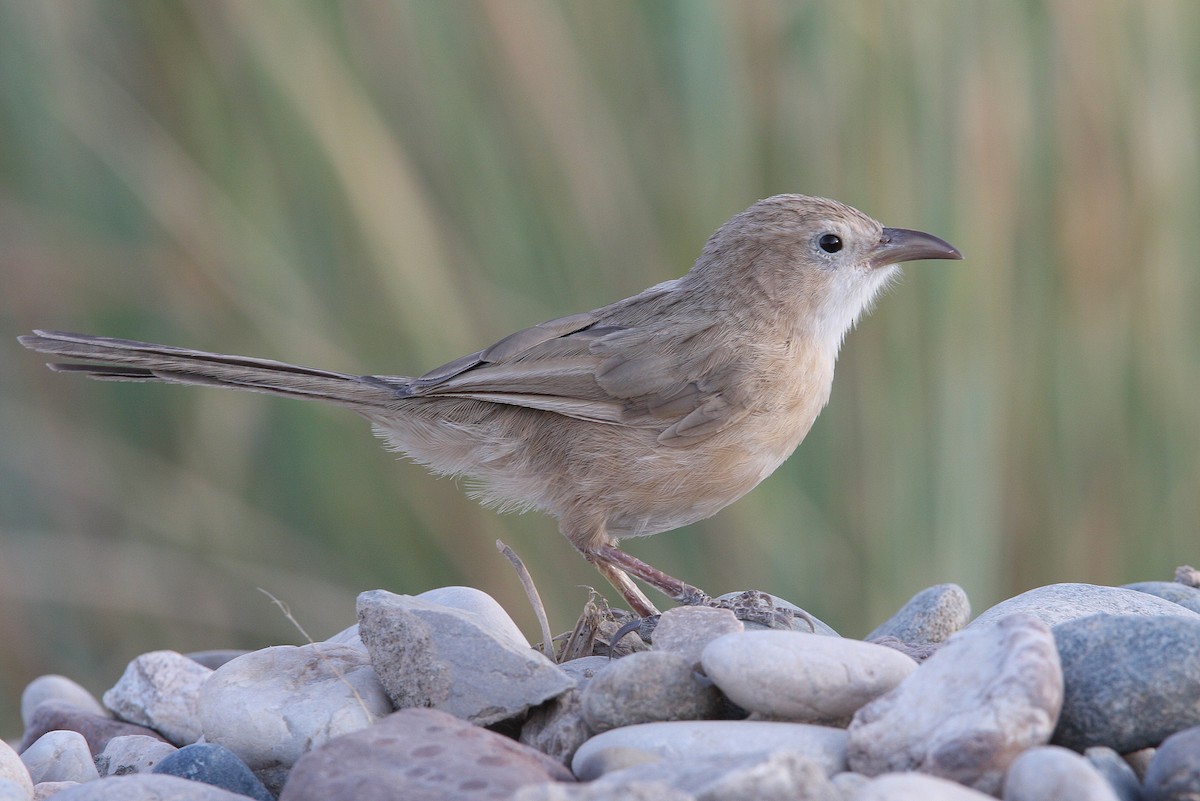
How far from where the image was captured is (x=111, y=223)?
5.02m

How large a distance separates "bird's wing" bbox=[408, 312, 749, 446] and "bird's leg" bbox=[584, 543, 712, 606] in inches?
13.8

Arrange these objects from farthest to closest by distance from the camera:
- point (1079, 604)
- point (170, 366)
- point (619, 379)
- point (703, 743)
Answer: point (619, 379), point (170, 366), point (1079, 604), point (703, 743)

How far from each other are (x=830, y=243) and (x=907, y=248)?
229mm

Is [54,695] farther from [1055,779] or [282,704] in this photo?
[1055,779]

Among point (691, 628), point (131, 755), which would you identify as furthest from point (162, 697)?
point (691, 628)

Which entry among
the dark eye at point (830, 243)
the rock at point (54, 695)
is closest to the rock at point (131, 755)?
the rock at point (54, 695)

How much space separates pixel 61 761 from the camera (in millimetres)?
3107

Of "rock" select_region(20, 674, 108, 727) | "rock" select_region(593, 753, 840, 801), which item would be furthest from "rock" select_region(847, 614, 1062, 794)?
"rock" select_region(20, 674, 108, 727)

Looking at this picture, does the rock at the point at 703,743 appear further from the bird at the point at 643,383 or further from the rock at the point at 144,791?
the bird at the point at 643,383

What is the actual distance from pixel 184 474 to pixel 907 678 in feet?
10.7

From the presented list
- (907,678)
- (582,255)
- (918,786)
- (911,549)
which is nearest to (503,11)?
(582,255)

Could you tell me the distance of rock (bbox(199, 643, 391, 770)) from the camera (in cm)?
288

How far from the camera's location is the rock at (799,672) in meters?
2.55

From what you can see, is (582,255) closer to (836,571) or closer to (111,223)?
(836,571)
